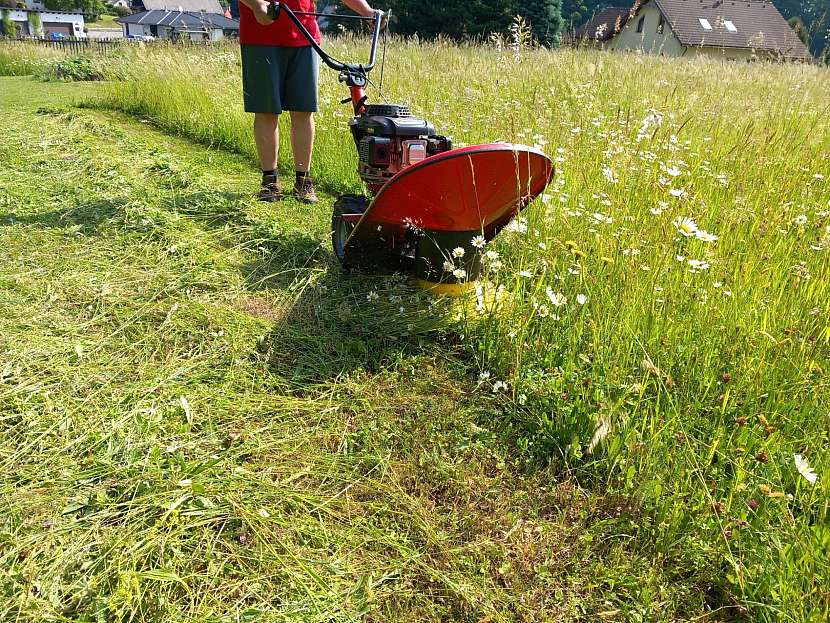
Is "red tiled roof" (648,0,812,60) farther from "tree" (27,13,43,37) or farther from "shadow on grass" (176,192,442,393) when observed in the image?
"tree" (27,13,43,37)

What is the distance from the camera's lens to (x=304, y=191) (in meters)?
4.06

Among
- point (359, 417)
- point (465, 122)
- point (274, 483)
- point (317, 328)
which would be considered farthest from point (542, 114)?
point (274, 483)

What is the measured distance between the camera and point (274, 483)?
5.34 feet

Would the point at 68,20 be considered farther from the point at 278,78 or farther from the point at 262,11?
the point at 262,11

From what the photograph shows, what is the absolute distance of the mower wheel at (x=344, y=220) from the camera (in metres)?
2.77

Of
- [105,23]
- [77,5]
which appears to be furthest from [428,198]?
[105,23]

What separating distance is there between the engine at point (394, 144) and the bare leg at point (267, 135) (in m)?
1.39

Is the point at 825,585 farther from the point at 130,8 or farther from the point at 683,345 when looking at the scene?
the point at 130,8

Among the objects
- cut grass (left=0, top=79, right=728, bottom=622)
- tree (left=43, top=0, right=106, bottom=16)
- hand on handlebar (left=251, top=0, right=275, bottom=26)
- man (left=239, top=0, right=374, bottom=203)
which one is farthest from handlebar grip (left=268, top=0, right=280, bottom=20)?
tree (left=43, top=0, right=106, bottom=16)

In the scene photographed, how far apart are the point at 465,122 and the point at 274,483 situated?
3310 mm

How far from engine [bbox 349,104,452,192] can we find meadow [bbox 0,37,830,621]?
0.50 m

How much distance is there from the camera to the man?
3654mm

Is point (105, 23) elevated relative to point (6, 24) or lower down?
elevated

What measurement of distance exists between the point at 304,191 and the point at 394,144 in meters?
1.61
